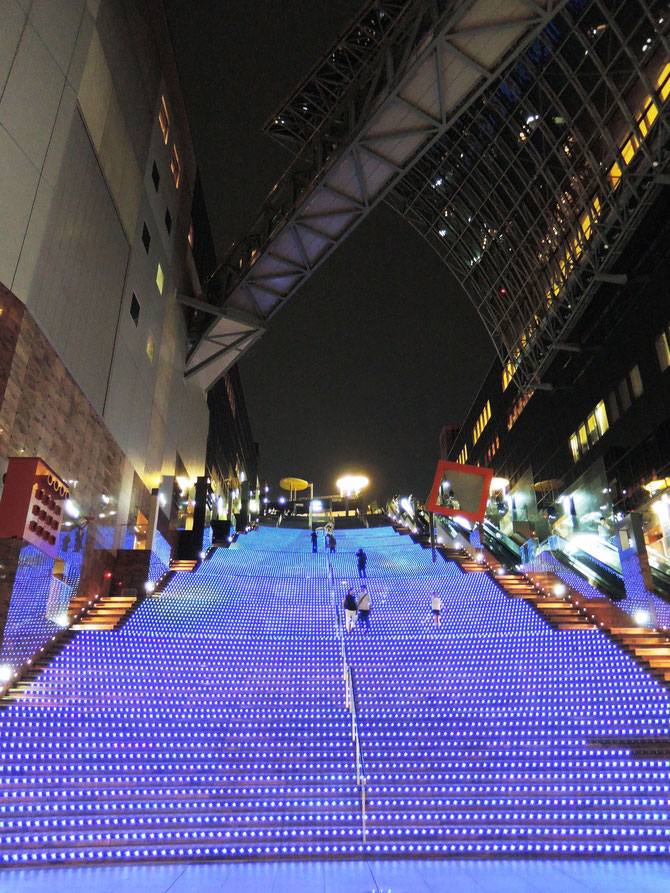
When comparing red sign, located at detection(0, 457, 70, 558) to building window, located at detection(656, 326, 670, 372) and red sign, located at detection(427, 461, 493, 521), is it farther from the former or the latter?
building window, located at detection(656, 326, 670, 372)

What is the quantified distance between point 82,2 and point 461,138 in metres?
22.7

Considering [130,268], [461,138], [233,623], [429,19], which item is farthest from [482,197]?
[233,623]

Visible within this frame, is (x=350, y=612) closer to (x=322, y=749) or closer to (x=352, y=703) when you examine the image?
(x=352, y=703)

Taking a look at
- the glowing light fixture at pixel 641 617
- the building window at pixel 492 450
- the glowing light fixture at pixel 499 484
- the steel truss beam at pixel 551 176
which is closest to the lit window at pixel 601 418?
the steel truss beam at pixel 551 176

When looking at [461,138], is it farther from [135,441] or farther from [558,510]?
[135,441]

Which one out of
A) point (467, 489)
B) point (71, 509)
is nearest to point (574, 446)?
point (467, 489)

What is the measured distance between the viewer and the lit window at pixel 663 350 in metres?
23.7

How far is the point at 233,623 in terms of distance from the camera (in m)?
14.2

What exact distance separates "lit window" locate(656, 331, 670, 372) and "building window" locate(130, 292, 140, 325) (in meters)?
20.2

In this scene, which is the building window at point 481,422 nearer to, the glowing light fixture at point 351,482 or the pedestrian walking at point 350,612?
the glowing light fixture at point 351,482

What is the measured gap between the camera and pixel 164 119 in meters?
24.9

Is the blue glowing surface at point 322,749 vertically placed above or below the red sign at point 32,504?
below

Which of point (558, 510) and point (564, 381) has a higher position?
point (564, 381)

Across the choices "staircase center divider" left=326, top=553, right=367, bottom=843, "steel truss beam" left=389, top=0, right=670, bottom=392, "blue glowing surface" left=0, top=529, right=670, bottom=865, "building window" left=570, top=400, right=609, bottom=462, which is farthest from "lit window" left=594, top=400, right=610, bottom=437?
"blue glowing surface" left=0, top=529, right=670, bottom=865
